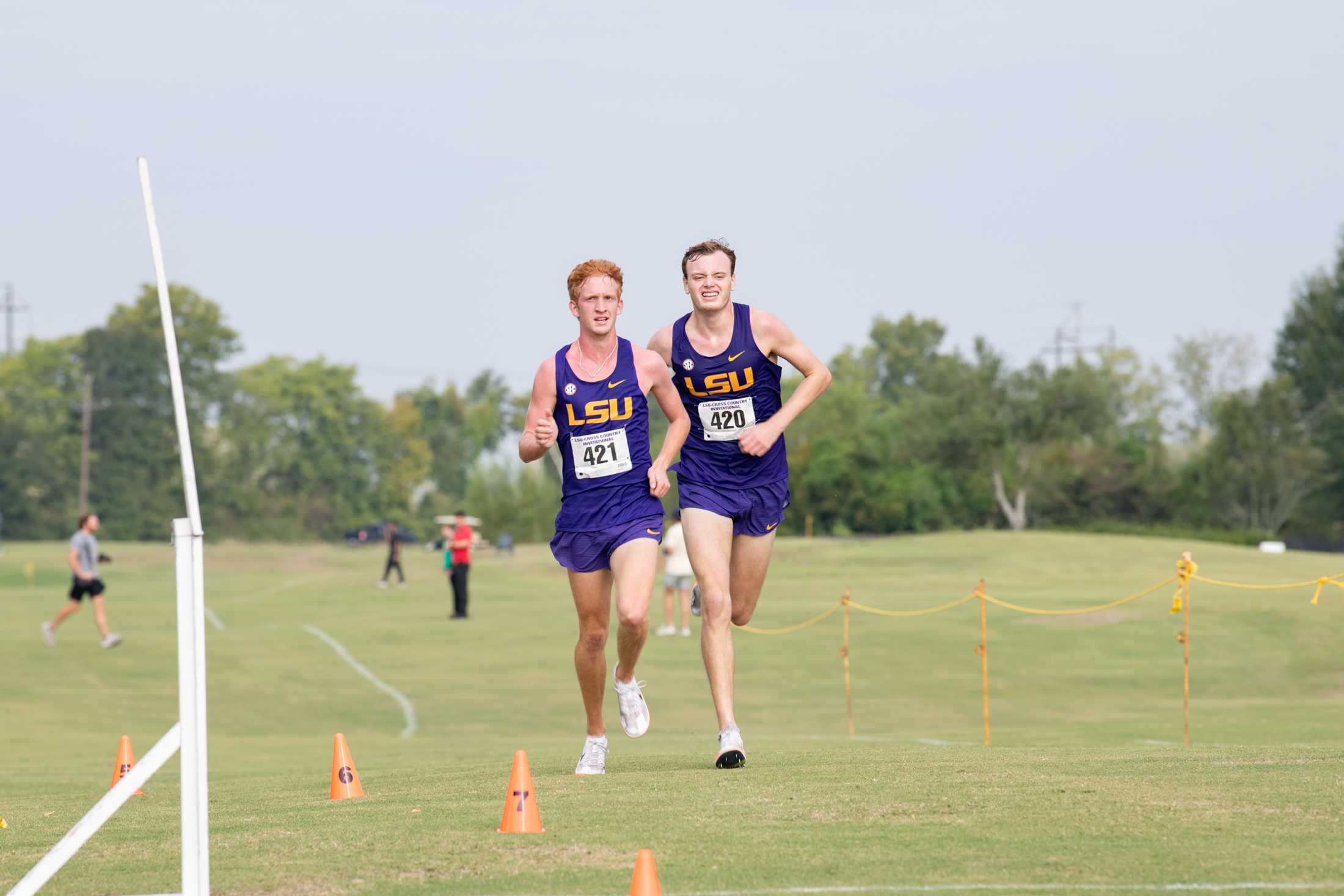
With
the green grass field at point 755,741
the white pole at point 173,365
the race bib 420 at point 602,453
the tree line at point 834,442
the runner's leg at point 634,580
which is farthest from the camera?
the tree line at point 834,442

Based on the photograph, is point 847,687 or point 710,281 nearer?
point 710,281

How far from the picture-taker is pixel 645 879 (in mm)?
4656

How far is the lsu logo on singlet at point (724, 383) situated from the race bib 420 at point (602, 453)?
0.67 metres

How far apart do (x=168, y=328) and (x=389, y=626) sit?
29.5 metres

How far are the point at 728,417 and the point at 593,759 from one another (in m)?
2.00

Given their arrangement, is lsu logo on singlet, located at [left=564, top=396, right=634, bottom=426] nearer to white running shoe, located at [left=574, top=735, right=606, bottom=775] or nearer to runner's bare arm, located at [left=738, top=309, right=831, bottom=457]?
runner's bare arm, located at [left=738, top=309, right=831, bottom=457]

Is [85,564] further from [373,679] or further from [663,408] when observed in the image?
[663,408]

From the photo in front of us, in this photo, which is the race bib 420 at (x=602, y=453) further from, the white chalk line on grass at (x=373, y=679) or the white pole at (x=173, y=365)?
the white chalk line on grass at (x=373, y=679)

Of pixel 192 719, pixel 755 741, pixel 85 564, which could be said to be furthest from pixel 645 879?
pixel 85 564

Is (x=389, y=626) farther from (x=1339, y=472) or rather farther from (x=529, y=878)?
(x=1339, y=472)

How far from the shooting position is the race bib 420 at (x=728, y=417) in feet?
28.8

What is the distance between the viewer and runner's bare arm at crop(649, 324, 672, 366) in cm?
876

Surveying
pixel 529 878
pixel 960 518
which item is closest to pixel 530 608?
pixel 529 878

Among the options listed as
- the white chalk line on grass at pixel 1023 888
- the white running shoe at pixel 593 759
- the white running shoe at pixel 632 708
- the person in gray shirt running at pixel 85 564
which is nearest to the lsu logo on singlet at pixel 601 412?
the white running shoe at pixel 632 708
